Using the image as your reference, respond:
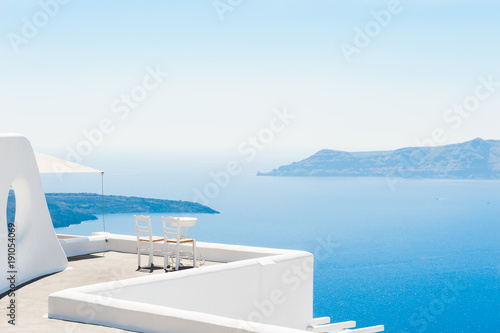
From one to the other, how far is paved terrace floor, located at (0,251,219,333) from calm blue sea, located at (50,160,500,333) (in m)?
35.6

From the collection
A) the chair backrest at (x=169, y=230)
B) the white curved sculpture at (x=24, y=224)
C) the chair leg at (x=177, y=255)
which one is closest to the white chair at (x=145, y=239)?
the chair backrest at (x=169, y=230)

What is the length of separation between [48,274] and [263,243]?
323 feet

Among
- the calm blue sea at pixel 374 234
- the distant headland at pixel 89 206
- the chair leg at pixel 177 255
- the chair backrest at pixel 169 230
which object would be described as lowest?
the calm blue sea at pixel 374 234

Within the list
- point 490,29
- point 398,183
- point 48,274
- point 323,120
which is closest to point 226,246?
point 48,274

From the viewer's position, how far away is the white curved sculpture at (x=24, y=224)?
937 cm

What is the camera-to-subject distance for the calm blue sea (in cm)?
7625

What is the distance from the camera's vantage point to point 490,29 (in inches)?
3878

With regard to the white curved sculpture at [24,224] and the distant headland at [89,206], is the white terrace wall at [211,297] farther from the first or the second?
the distant headland at [89,206]

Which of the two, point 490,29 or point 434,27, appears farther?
point 490,29

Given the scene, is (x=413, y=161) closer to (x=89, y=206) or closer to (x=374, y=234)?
(x=374, y=234)

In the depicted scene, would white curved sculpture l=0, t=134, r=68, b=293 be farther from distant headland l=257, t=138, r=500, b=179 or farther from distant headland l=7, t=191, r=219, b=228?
distant headland l=257, t=138, r=500, b=179

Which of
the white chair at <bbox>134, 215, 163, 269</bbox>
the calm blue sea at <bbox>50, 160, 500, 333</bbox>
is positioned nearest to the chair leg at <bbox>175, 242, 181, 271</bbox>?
the white chair at <bbox>134, 215, 163, 269</bbox>

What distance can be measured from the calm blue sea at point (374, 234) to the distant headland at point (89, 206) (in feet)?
4.57

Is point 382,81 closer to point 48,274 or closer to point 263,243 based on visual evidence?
point 263,243
